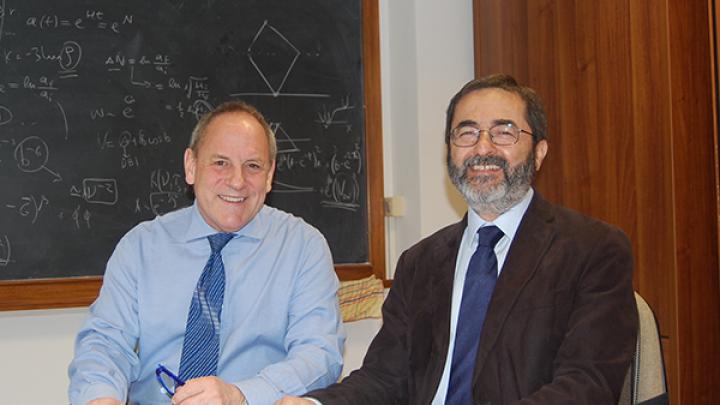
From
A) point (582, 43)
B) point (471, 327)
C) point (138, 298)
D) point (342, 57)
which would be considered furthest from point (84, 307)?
point (582, 43)

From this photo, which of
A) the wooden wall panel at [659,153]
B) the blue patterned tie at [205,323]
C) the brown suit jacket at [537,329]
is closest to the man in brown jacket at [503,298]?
the brown suit jacket at [537,329]

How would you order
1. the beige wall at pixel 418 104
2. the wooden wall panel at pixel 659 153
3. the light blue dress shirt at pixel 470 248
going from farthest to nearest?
1. the beige wall at pixel 418 104
2. the wooden wall panel at pixel 659 153
3. the light blue dress shirt at pixel 470 248

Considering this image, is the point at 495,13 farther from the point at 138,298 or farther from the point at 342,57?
the point at 138,298

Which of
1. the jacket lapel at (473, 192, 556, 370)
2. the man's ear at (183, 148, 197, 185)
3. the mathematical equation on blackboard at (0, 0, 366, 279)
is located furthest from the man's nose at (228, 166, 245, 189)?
the mathematical equation on blackboard at (0, 0, 366, 279)

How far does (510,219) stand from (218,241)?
32.0 inches

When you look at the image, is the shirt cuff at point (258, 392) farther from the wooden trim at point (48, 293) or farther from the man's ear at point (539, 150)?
the wooden trim at point (48, 293)

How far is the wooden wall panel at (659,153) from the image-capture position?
2305 mm

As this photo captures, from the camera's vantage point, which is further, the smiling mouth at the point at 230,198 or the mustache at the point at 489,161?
the smiling mouth at the point at 230,198

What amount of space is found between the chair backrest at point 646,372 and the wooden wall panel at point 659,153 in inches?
25.9

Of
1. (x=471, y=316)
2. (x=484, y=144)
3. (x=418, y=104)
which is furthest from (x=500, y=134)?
(x=418, y=104)

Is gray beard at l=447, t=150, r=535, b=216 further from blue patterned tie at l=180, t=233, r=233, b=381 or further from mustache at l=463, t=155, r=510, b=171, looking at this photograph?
blue patterned tie at l=180, t=233, r=233, b=381

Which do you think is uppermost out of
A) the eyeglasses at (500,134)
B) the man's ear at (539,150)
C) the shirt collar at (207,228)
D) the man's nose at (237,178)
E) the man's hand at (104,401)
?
the eyeglasses at (500,134)

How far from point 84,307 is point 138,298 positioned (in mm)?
1243

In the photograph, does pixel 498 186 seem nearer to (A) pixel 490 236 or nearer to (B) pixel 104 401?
(A) pixel 490 236
